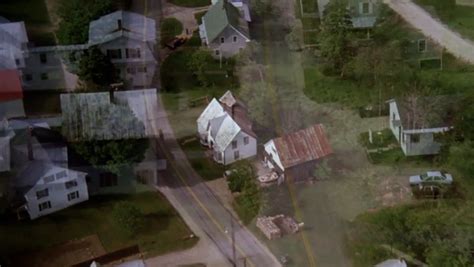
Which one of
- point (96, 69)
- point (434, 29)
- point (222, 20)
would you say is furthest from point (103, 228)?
point (434, 29)

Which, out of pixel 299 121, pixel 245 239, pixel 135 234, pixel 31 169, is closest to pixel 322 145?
pixel 299 121

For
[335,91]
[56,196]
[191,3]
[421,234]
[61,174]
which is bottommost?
[421,234]

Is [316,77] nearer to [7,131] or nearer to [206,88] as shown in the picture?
[206,88]

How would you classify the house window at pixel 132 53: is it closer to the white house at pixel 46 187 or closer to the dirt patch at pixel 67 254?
the white house at pixel 46 187

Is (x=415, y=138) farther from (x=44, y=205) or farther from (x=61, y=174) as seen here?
(x=44, y=205)

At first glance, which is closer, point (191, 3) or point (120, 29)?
point (120, 29)

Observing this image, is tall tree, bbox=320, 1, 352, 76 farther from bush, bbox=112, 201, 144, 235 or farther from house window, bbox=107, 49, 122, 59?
bush, bbox=112, 201, 144, 235

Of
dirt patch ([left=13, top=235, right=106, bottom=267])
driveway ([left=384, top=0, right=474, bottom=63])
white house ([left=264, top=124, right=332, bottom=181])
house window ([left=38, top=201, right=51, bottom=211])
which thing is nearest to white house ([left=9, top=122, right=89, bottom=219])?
house window ([left=38, top=201, right=51, bottom=211])
